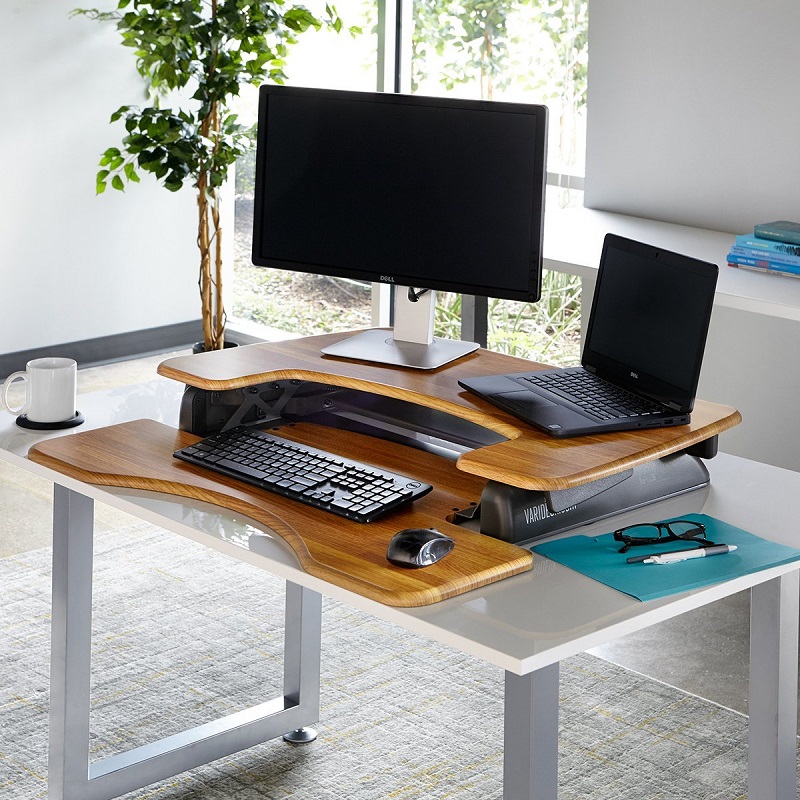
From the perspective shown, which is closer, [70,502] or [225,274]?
[70,502]

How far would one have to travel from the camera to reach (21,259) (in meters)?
5.17

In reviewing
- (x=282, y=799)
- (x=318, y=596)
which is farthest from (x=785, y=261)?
(x=282, y=799)

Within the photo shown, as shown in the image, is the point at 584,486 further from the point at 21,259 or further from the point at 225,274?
the point at 225,274

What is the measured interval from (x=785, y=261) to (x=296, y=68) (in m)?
2.99

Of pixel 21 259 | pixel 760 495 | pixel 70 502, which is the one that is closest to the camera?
pixel 760 495

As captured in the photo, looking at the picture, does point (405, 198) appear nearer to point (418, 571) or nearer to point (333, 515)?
point (333, 515)

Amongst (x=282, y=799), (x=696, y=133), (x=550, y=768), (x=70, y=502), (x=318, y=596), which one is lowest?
(x=282, y=799)

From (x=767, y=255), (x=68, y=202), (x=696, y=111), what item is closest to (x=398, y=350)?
(x=767, y=255)

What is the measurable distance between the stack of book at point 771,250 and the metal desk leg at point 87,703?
4.54 feet

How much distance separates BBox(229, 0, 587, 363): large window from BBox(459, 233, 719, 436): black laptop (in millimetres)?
2314

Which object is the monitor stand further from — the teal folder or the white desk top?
the teal folder

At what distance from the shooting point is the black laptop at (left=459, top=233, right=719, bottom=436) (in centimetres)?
192

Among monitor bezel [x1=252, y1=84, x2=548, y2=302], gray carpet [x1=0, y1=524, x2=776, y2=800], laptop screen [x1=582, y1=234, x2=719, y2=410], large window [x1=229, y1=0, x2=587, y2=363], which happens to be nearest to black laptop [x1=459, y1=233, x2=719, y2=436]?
laptop screen [x1=582, y1=234, x2=719, y2=410]

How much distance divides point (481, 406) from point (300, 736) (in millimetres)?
1006
